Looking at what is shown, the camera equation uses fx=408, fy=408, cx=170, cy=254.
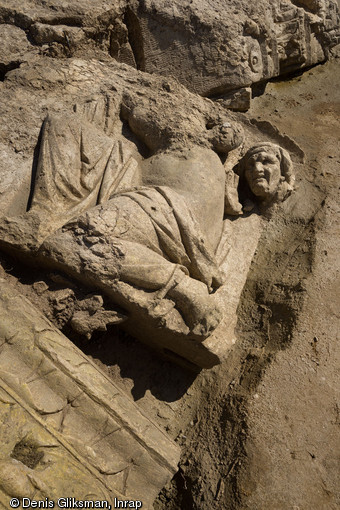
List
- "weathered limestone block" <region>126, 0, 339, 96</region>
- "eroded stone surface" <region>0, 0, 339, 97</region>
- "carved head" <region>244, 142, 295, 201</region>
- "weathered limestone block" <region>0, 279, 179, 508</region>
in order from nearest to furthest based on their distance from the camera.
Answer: "weathered limestone block" <region>0, 279, 179, 508</region> → "carved head" <region>244, 142, 295, 201</region> → "eroded stone surface" <region>0, 0, 339, 97</region> → "weathered limestone block" <region>126, 0, 339, 96</region>

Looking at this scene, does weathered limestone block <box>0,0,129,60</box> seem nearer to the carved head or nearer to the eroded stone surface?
the eroded stone surface

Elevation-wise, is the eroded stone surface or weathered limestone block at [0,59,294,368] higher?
the eroded stone surface

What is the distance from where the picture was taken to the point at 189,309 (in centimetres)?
258

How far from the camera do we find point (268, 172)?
12.1 feet

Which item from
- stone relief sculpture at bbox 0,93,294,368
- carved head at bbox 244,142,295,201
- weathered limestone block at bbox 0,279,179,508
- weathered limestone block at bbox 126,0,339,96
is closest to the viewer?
weathered limestone block at bbox 0,279,179,508

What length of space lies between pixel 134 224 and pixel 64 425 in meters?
1.23

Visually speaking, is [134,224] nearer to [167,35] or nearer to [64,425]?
[64,425]

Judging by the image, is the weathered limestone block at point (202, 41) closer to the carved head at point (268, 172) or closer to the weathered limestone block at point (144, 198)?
the weathered limestone block at point (144, 198)

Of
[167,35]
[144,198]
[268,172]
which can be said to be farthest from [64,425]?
[167,35]

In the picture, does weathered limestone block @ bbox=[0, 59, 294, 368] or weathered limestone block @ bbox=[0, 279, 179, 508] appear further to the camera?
weathered limestone block @ bbox=[0, 59, 294, 368]

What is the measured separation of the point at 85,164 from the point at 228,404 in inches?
79.8

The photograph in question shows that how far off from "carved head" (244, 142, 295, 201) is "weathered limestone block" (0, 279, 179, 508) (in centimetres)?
222

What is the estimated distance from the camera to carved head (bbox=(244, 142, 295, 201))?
145 inches

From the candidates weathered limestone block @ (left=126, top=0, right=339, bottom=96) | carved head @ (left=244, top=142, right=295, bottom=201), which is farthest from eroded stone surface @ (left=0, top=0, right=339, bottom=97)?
carved head @ (left=244, top=142, right=295, bottom=201)
